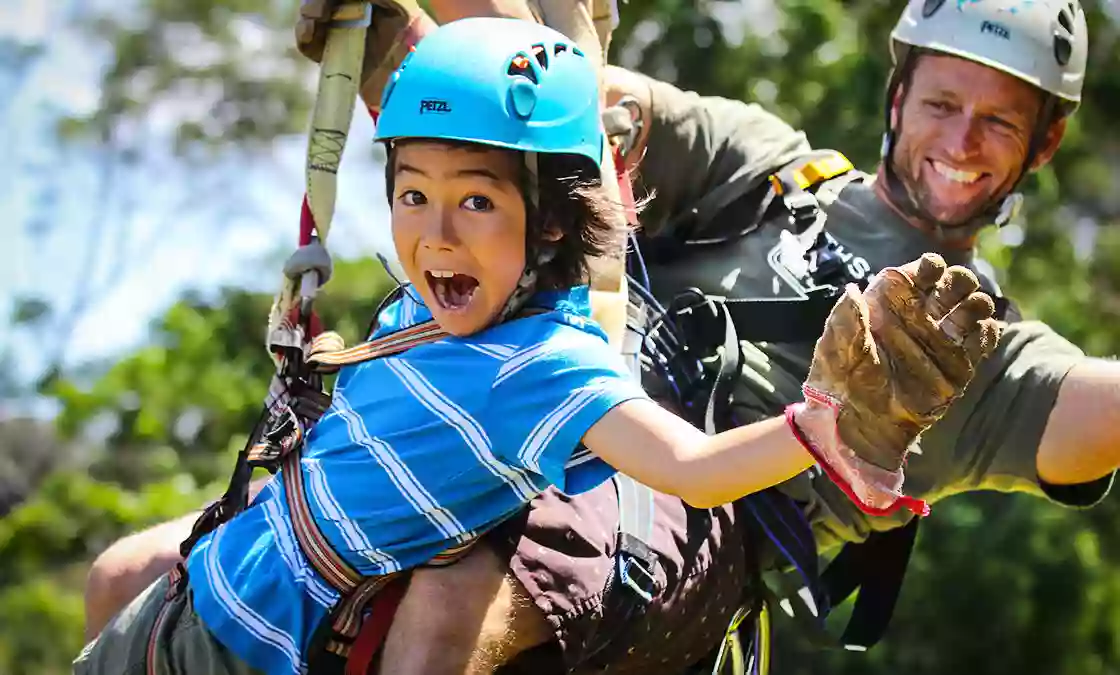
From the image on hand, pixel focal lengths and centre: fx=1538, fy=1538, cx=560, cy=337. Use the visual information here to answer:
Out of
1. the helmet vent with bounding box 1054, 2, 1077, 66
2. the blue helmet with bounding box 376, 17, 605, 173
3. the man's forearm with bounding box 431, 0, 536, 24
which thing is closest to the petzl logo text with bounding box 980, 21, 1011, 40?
the helmet vent with bounding box 1054, 2, 1077, 66

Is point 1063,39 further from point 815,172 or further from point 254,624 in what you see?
point 254,624

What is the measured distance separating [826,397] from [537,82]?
77 cm

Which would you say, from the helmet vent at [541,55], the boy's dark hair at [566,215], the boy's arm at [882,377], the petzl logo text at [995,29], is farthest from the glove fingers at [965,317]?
the petzl logo text at [995,29]

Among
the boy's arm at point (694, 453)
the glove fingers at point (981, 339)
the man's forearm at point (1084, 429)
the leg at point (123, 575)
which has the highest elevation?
the glove fingers at point (981, 339)

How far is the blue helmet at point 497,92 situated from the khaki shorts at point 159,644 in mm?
913

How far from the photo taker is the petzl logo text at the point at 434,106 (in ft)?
7.64

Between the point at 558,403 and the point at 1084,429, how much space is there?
4.62 feet

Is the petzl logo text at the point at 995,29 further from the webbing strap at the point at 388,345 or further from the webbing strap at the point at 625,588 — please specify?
the webbing strap at the point at 388,345

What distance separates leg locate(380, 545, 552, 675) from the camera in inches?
98.0

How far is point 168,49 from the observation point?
14.0 meters

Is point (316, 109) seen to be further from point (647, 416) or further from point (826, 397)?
point (826, 397)

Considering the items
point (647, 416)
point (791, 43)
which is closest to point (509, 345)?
point (647, 416)

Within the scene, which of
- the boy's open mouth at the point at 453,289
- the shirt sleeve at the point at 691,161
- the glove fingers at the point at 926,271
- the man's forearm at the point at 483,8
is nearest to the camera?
the glove fingers at the point at 926,271

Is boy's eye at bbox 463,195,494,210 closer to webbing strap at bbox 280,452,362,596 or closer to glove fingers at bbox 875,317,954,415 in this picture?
webbing strap at bbox 280,452,362,596
